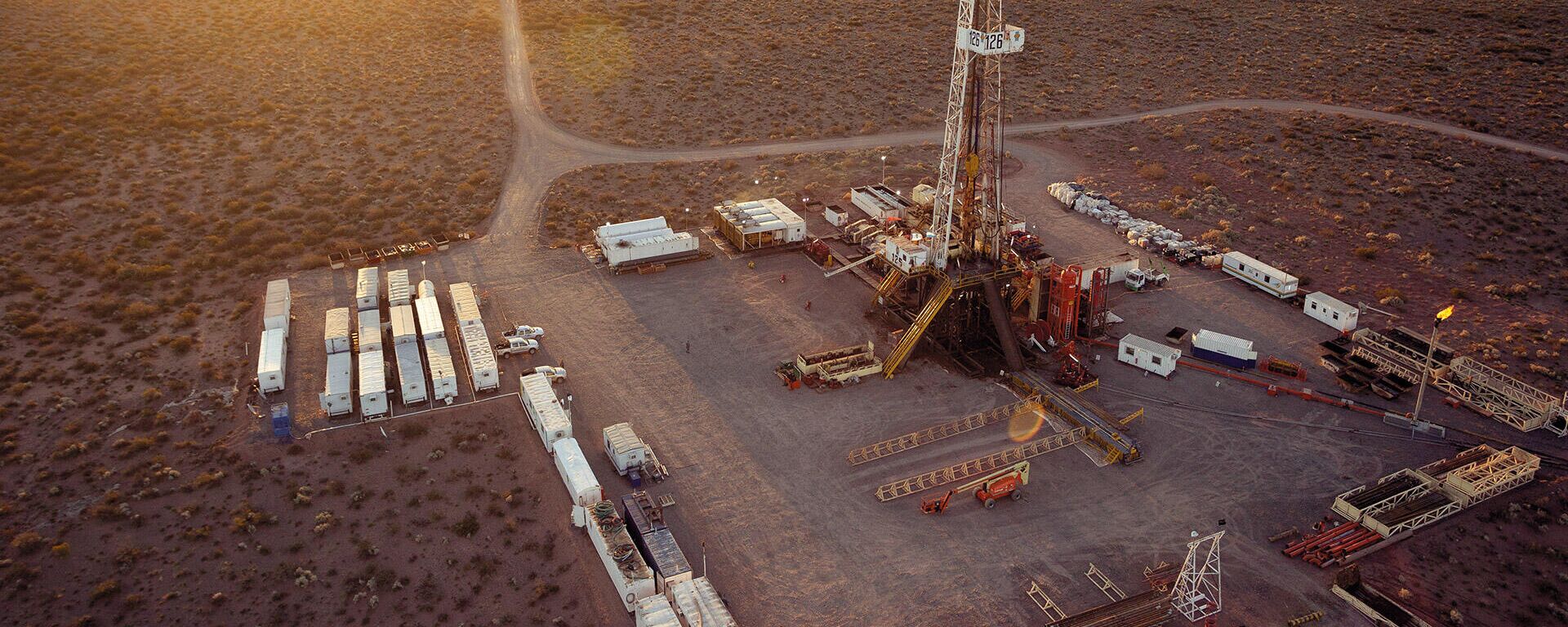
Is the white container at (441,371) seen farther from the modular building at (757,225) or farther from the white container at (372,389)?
the modular building at (757,225)

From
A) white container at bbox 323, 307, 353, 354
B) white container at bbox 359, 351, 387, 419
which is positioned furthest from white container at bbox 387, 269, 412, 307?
white container at bbox 359, 351, 387, 419

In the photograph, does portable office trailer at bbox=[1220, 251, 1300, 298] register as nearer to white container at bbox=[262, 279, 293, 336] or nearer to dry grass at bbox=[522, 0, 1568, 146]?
dry grass at bbox=[522, 0, 1568, 146]

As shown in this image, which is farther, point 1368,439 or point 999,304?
point 999,304

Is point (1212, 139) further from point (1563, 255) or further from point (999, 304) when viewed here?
point (999, 304)

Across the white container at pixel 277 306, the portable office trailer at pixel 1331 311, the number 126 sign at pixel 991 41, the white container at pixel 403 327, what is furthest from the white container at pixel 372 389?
the portable office trailer at pixel 1331 311

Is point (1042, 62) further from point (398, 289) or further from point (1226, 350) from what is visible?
point (398, 289)

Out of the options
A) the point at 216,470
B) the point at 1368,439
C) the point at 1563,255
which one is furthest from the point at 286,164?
the point at 1563,255
